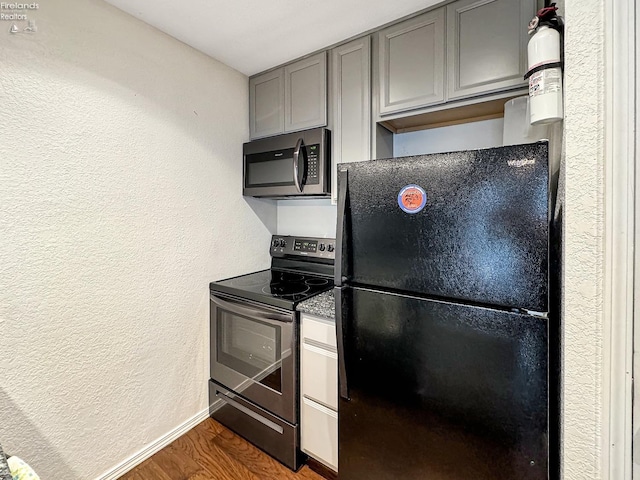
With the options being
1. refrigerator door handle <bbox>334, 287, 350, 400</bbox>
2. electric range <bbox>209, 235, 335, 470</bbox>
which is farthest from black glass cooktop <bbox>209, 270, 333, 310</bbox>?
refrigerator door handle <bbox>334, 287, 350, 400</bbox>

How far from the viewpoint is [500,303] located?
94cm

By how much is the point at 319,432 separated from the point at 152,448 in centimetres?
98

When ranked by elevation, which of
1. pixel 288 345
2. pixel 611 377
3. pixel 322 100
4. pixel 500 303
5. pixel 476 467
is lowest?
pixel 476 467

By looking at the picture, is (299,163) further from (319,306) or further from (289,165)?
(319,306)

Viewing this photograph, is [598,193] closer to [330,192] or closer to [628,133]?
[628,133]

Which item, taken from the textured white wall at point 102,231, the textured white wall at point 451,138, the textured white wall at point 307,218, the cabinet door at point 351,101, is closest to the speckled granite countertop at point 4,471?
the textured white wall at point 102,231

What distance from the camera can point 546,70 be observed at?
837 mm

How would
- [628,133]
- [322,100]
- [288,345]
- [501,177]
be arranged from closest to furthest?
[628,133]
[501,177]
[288,345]
[322,100]

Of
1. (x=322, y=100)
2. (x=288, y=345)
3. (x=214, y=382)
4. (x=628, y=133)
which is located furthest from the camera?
(x=214, y=382)

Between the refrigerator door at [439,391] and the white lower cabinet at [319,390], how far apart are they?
183mm

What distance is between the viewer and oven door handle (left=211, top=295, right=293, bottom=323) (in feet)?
5.32

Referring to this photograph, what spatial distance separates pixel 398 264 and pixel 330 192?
2.84 ft

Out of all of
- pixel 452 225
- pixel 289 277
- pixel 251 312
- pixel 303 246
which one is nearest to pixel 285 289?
pixel 251 312

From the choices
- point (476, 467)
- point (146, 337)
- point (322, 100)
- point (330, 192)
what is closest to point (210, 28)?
point (322, 100)
